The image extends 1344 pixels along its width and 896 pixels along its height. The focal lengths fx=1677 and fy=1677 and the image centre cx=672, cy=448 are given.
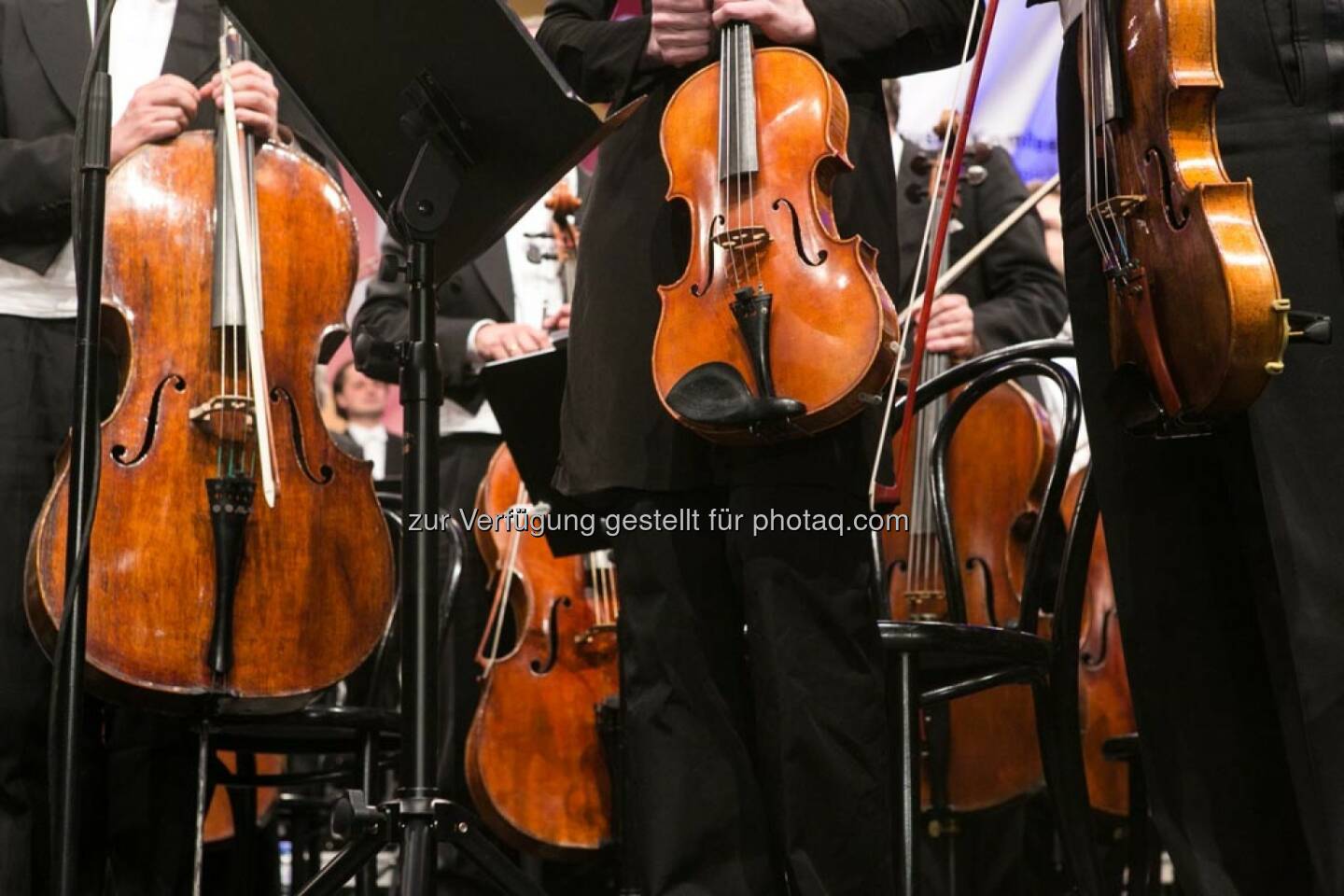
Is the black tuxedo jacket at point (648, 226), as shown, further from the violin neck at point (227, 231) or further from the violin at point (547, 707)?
the violin at point (547, 707)

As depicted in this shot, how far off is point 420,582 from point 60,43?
1.38 meters

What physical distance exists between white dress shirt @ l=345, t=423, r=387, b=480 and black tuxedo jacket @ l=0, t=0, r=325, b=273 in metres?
2.97

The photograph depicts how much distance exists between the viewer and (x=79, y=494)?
1.79m

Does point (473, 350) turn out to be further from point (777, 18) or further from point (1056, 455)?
point (777, 18)

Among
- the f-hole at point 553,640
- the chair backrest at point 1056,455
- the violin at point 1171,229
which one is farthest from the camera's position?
the f-hole at point 553,640

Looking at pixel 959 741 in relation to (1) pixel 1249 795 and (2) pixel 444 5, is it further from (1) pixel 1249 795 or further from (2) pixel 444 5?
(2) pixel 444 5

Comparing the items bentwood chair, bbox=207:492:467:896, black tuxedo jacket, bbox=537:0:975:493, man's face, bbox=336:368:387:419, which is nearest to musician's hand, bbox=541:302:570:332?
bentwood chair, bbox=207:492:467:896

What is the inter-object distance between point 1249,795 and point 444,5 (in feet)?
3.95

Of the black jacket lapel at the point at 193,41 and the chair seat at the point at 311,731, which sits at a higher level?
the black jacket lapel at the point at 193,41

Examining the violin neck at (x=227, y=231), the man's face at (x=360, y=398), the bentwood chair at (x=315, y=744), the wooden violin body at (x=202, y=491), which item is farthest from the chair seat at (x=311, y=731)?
the man's face at (x=360, y=398)

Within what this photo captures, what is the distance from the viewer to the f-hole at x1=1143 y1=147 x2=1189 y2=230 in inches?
60.7

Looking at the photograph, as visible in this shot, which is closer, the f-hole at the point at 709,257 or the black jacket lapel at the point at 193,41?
the f-hole at the point at 709,257

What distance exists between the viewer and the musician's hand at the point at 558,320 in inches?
138

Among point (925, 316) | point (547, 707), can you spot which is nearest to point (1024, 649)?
point (925, 316)
